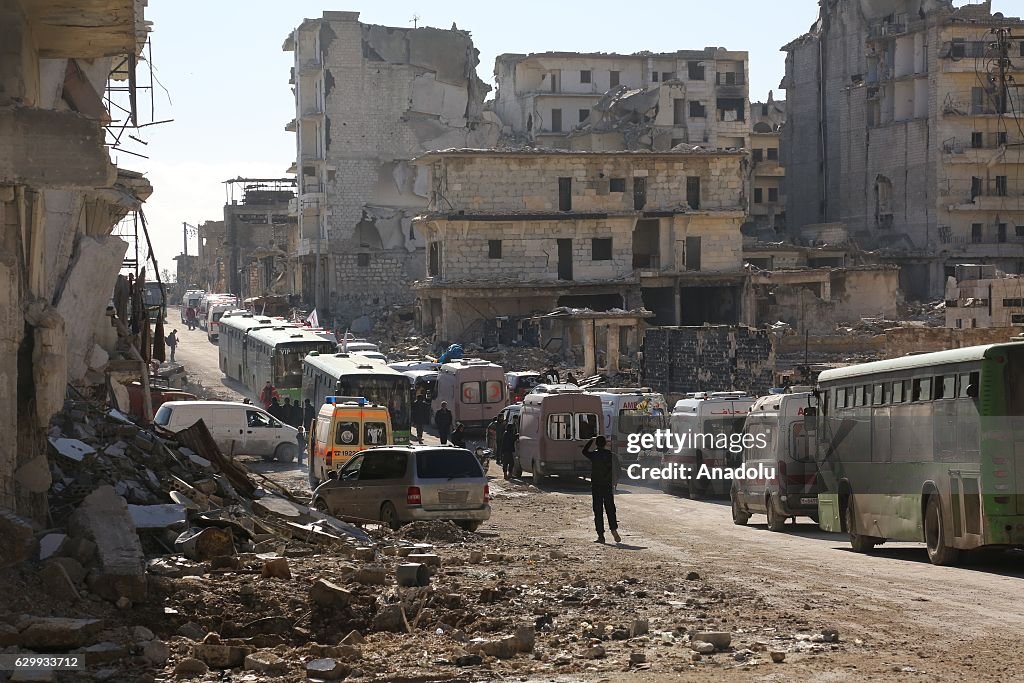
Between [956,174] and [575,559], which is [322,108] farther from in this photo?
[575,559]

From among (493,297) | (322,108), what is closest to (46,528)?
(493,297)

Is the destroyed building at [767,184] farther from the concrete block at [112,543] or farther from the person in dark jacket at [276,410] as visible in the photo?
the concrete block at [112,543]

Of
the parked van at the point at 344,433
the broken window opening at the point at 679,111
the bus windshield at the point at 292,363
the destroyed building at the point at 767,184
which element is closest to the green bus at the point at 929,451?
the parked van at the point at 344,433

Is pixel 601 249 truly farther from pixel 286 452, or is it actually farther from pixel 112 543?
pixel 112 543

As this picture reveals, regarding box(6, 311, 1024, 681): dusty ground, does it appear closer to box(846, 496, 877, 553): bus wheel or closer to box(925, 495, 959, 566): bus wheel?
box(925, 495, 959, 566): bus wheel

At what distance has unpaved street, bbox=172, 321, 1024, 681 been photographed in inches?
409

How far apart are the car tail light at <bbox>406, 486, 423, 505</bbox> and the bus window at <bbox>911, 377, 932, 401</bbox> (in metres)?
7.11

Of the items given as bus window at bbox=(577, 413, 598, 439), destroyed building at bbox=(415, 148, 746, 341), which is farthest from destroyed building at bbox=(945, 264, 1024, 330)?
bus window at bbox=(577, 413, 598, 439)

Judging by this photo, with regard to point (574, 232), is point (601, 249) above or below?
below

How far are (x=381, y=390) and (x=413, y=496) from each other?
19.6 metres

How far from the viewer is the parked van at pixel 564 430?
104 feet

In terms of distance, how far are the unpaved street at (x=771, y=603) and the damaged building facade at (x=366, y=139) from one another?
69450 mm

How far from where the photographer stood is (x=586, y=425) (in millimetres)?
31578

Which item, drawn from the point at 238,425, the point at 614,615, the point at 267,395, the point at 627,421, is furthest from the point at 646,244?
the point at 614,615
